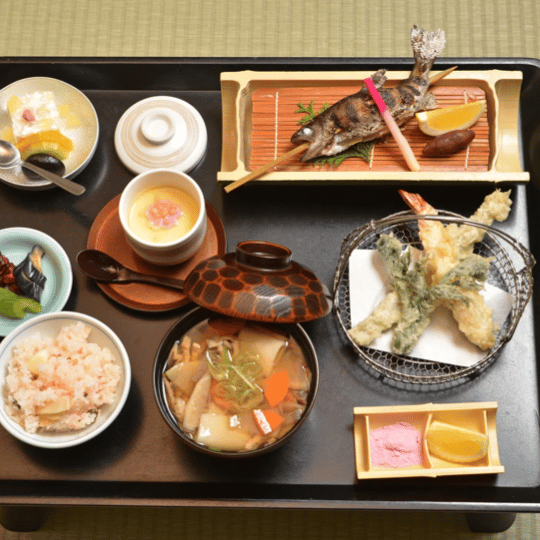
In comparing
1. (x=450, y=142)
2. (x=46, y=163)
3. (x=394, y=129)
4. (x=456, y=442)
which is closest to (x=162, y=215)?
(x=46, y=163)

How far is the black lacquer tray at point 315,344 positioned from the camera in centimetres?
158

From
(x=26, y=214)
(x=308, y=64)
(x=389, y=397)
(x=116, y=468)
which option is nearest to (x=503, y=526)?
(x=389, y=397)

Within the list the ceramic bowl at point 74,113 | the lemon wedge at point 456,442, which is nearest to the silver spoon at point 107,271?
the ceramic bowl at point 74,113

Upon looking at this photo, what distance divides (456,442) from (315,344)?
0.49 metres

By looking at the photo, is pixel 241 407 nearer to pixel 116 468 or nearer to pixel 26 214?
pixel 116 468

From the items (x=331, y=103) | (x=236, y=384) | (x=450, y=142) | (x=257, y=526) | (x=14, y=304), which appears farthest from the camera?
(x=257, y=526)

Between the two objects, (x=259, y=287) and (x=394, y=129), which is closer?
(x=259, y=287)

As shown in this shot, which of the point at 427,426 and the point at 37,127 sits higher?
the point at 37,127

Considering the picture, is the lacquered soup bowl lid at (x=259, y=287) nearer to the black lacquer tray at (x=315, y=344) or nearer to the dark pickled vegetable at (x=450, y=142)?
the black lacquer tray at (x=315, y=344)

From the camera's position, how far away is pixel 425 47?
5.71 ft

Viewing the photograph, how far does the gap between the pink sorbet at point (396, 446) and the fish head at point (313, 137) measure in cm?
88

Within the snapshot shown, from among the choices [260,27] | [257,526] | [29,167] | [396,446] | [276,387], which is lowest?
[257,526]

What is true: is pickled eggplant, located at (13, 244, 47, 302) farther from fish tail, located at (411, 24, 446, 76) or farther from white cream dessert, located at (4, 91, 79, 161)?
fish tail, located at (411, 24, 446, 76)

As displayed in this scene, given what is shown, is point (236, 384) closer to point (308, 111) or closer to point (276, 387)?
point (276, 387)
